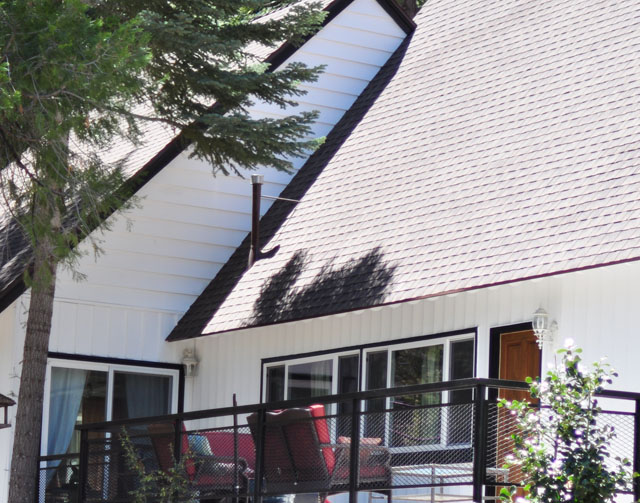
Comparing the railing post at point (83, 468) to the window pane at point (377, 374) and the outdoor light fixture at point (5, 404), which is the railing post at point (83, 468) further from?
the window pane at point (377, 374)

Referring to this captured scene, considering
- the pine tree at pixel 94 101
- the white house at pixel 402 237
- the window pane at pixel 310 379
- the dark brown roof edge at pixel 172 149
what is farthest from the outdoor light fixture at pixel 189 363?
the pine tree at pixel 94 101

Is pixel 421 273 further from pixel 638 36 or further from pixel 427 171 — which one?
pixel 638 36

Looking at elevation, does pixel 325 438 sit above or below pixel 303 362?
below

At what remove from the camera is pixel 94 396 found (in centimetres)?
1580

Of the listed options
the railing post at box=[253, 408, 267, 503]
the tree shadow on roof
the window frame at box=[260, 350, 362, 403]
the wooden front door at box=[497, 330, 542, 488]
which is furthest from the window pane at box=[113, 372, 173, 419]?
the wooden front door at box=[497, 330, 542, 488]

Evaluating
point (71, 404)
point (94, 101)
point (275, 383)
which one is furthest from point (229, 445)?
point (71, 404)

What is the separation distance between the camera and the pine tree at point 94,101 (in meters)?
9.78

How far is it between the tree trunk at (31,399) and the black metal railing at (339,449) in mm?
→ 880

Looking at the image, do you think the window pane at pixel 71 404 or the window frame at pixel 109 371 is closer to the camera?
the window frame at pixel 109 371

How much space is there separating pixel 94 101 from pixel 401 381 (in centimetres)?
507

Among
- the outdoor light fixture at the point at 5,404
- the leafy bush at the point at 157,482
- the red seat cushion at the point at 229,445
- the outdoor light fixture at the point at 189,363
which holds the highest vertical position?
the outdoor light fixture at the point at 189,363

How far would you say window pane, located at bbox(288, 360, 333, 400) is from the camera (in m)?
14.5

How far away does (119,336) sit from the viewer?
16.0 meters

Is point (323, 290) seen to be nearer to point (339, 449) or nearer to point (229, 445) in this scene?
point (229, 445)
